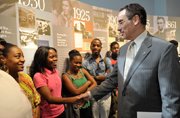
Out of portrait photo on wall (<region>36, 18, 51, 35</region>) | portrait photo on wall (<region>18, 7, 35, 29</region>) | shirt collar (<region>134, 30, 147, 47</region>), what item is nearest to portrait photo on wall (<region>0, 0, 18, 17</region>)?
portrait photo on wall (<region>18, 7, 35, 29</region>)

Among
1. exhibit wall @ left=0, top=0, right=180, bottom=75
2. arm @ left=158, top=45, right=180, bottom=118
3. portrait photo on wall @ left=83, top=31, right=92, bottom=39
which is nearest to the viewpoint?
arm @ left=158, top=45, right=180, bottom=118

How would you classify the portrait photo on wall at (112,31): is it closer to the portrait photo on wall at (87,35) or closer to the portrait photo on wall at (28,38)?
the portrait photo on wall at (87,35)

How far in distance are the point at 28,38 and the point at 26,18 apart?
329mm

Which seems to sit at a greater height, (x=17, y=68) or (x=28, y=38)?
(x=28, y=38)

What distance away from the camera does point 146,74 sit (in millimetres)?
1538

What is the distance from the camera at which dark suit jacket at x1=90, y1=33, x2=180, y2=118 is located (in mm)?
1399

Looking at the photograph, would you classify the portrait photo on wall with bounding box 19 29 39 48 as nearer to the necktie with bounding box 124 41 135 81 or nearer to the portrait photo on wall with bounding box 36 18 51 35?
the portrait photo on wall with bounding box 36 18 51 35

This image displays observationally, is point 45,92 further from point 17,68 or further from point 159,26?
point 159,26

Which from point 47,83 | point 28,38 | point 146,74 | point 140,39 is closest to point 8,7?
point 28,38

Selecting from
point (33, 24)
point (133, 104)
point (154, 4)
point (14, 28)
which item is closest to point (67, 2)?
point (33, 24)

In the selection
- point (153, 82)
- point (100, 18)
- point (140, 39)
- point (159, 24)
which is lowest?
point (153, 82)

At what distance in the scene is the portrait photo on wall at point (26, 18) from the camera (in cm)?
255

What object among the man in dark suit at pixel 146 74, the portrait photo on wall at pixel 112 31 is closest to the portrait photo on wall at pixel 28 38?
the man in dark suit at pixel 146 74

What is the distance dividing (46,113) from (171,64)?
1773 mm
